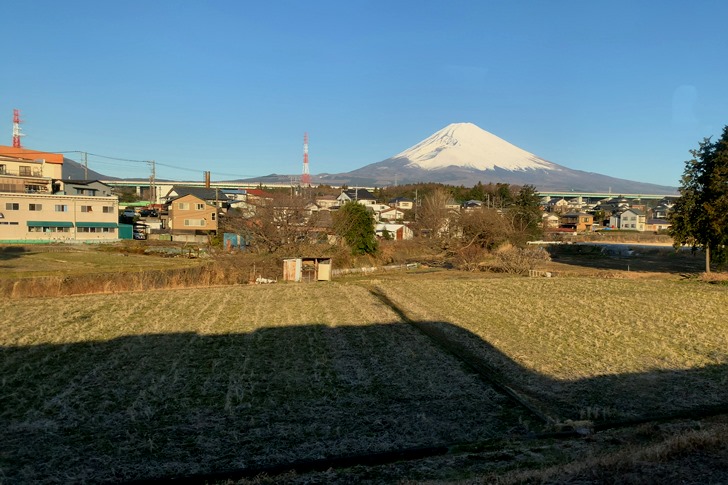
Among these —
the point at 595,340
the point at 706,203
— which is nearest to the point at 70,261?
the point at 595,340

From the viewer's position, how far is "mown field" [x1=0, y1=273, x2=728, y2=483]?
5605 millimetres

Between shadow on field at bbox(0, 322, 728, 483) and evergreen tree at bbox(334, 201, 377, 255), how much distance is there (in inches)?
704

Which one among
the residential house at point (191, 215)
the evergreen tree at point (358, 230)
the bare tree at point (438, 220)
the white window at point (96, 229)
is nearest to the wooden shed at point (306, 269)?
the evergreen tree at point (358, 230)

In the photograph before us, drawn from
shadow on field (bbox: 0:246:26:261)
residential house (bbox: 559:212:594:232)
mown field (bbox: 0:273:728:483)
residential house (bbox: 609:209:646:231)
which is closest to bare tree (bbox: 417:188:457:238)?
mown field (bbox: 0:273:728:483)

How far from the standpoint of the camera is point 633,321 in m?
12.4

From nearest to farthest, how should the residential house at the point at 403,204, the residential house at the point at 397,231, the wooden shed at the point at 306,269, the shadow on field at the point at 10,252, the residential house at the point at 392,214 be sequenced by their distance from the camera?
the wooden shed at the point at 306,269, the shadow on field at the point at 10,252, the residential house at the point at 397,231, the residential house at the point at 392,214, the residential house at the point at 403,204

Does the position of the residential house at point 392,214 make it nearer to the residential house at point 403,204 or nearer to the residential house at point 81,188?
the residential house at point 403,204

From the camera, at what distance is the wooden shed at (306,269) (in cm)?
2128

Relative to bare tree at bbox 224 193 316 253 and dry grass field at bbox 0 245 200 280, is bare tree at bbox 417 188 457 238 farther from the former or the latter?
dry grass field at bbox 0 245 200 280

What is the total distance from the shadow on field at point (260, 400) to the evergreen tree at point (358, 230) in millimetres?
17894

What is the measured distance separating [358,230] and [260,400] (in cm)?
2135

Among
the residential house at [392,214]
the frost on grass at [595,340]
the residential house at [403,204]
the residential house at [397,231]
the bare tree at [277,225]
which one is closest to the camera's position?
the frost on grass at [595,340]

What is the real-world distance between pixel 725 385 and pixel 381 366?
210 inches

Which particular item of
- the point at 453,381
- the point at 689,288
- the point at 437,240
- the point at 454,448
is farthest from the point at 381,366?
the point at 437,240
